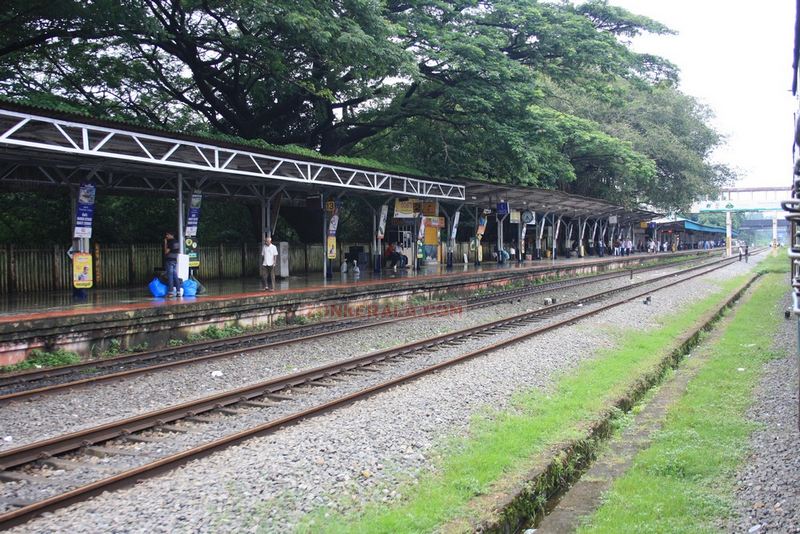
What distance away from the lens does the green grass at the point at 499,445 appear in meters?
4.60

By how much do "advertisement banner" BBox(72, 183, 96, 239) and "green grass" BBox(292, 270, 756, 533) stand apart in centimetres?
984

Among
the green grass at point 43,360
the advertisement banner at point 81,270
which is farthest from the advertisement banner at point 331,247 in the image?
the green grass at point 43,360

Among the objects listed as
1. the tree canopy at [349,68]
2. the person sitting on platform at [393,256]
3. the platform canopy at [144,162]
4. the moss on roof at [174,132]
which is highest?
the tree canopy at [349,68]

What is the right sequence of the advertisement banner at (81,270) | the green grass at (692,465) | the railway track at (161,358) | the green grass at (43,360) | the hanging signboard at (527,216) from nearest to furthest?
the green grass at (692,465)
the railway track at (161,358)
the green grass at (43,360)
the advertisement banner at (81,270)
the hanging signboard at (527,216)

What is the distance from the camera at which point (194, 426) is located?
6918 mm

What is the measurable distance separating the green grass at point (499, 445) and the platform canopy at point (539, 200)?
1545 centimetres

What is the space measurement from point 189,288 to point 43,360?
15.6 ft

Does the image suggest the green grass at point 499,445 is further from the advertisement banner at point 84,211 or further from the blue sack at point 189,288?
the advertisement banner at point 84,211

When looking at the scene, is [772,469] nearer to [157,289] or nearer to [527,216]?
[157,289]

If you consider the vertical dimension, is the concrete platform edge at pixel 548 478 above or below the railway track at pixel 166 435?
below

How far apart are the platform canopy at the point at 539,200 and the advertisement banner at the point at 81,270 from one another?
49.0ft

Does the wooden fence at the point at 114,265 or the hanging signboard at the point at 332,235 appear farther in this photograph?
the hanging signboard at the point at 332,235

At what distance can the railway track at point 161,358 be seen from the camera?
28.7 feet

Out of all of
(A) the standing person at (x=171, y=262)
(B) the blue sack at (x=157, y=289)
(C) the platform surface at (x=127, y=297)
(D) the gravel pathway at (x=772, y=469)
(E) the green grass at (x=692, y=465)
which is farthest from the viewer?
(A) the standing person at (x=171, y=262)
